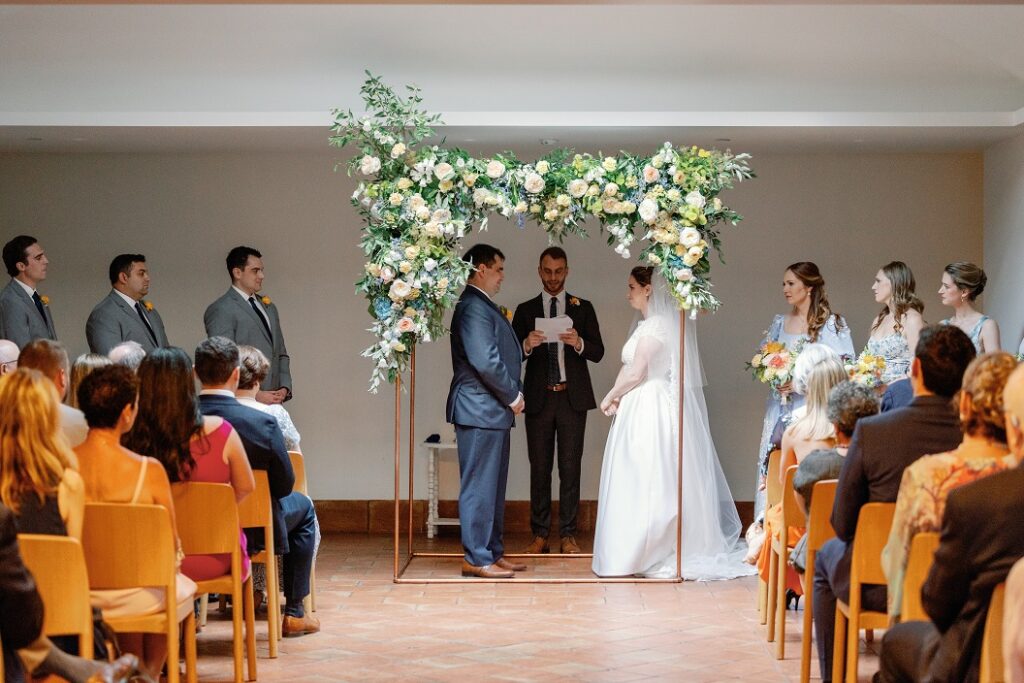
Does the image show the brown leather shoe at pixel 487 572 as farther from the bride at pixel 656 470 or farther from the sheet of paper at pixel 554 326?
the sheet of paper at pixel 554 326

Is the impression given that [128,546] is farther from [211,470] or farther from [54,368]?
[54,368]

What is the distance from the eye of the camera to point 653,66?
8234mm

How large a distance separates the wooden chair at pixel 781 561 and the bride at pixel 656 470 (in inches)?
62.8

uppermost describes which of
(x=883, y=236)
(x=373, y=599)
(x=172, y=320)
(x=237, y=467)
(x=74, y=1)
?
(x=74, y=1)

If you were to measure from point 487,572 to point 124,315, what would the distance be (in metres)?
2.92

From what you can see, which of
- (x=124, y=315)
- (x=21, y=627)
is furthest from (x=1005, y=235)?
(x=21, y=627)

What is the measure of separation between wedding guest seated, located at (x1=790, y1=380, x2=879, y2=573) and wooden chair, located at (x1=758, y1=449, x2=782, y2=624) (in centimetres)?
88

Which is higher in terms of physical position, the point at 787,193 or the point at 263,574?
the point at 787,193

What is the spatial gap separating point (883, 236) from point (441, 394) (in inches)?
138

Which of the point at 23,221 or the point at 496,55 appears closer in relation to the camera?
the point at 496,55

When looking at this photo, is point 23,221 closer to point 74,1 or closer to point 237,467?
point 74,1

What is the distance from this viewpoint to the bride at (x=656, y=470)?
7.91 m

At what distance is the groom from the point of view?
7707 millimetres

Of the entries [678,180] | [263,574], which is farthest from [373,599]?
[678,180]
